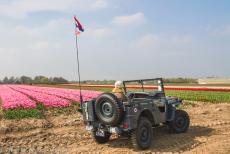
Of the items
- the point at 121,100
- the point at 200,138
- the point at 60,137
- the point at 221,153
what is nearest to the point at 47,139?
the point at 60,137

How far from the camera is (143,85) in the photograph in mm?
10539

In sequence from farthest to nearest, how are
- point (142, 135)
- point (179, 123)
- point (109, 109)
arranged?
point (179, 123) → point (142, 135) → point (109, 109)

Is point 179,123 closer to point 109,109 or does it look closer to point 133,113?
point 133,113

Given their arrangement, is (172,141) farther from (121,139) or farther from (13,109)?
(13,109)

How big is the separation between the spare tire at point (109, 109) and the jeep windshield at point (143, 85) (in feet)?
5.15

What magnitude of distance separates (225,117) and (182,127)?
4.31 m

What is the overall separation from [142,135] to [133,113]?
0.74m

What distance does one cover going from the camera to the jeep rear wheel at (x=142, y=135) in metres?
8.70

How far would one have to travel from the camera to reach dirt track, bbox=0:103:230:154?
8.88m

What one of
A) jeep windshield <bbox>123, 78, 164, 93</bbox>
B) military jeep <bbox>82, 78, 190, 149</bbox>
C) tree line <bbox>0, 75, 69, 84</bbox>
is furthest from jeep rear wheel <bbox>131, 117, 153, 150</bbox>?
tree line <bbox>0, 75, 69, 84</bbox>

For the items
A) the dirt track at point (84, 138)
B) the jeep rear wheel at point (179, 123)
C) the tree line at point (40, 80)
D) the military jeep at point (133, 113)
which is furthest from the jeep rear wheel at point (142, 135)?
the tree line at point (40, 80)

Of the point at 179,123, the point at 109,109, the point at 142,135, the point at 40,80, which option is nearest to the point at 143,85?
the point at 179,123

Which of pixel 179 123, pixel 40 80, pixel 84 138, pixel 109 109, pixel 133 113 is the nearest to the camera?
pixel 133 113

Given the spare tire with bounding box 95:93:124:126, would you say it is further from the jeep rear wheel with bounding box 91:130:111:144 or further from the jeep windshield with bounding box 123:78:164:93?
the jeep windshield with bounding box 123:78:164:93
